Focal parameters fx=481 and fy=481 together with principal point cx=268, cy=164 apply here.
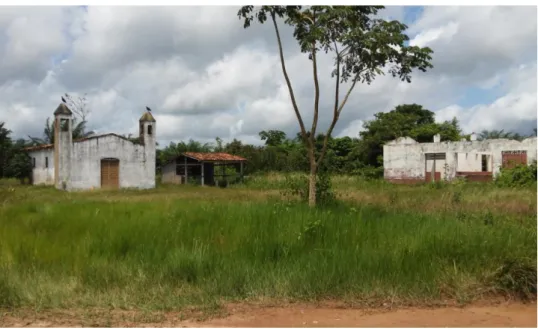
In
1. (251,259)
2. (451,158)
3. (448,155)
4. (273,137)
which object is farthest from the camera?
(273,137)

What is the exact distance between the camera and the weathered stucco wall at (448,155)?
26.7 metres

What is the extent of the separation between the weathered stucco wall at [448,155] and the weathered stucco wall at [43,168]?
2066 centimetres

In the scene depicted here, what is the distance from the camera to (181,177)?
1231 inches

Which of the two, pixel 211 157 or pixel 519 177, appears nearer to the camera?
pixel 519 177

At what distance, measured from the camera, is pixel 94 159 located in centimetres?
2612

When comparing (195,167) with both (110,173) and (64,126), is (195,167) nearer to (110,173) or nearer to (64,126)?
(110,173)

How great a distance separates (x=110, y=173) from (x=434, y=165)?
1918 centimetres

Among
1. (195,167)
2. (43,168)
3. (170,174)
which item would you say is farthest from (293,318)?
(170,174)

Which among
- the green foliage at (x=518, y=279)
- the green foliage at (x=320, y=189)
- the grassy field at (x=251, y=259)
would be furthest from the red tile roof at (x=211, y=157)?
the green foliage at (x=518, y=279)

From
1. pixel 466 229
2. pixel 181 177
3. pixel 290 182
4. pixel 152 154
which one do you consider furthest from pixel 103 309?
pixel 181 177

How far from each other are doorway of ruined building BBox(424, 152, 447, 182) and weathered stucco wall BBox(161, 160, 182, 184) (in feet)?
51.6

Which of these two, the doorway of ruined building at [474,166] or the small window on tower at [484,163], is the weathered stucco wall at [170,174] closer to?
the doorway of ruined building at [474,166]

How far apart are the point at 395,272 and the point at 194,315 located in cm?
244

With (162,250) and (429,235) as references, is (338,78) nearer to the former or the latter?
(429,235)
